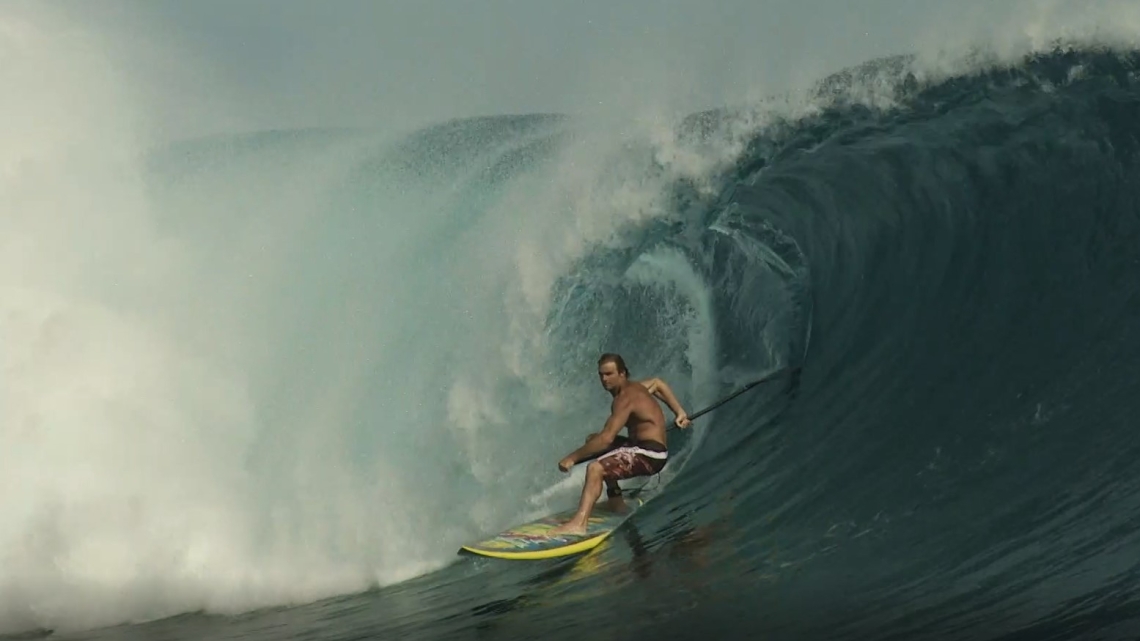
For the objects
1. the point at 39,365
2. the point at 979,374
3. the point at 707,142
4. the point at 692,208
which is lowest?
the point at 979,374

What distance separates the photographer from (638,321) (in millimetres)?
10758

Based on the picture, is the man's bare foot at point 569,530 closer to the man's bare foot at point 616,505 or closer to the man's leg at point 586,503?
the man's leg at point 586,503

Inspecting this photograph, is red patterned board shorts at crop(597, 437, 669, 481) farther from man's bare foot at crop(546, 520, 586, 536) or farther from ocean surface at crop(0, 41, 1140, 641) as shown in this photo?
man's bare foot at crop(546, 520, 586, 536)

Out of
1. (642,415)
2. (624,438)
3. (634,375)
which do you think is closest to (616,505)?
(624,438)

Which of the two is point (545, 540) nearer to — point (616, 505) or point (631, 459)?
point (616, 505)

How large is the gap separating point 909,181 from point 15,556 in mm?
8464

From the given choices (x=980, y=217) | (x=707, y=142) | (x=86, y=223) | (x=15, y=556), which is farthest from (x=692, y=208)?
(x=15, y=556)

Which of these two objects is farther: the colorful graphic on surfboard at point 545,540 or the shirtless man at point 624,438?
the shirtless man at point 624,438

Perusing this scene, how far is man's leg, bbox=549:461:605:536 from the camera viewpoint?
7.05 meters

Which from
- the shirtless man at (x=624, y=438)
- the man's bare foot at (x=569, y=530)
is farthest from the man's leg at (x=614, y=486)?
the man's bare foot at (x=569, y=530)

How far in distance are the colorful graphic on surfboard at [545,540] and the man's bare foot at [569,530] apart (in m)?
0.03

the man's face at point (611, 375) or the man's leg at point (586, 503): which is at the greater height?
the man's face at point (611, 375)

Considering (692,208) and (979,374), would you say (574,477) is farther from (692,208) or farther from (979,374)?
(692,208)

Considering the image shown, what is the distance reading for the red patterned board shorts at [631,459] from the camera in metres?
7.51
